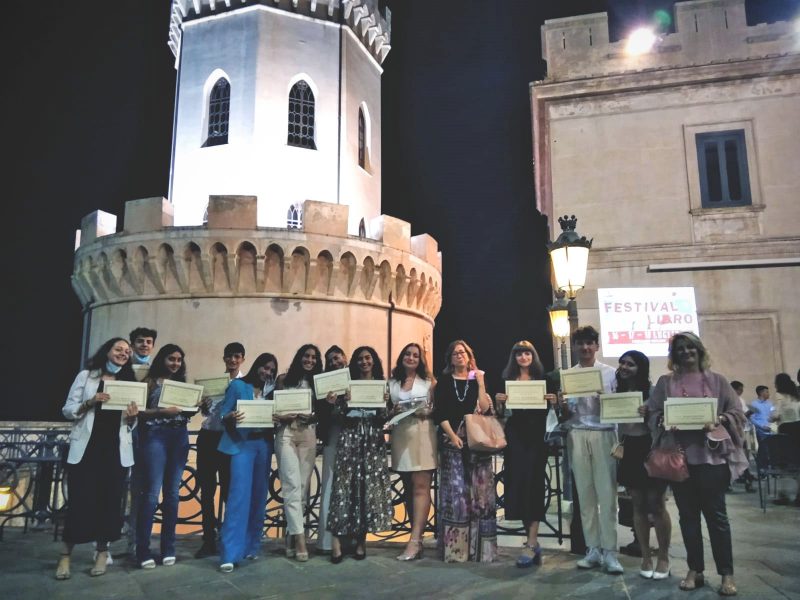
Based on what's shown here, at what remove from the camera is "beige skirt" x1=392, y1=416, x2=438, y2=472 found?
5191mm

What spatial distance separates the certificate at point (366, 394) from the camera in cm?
521

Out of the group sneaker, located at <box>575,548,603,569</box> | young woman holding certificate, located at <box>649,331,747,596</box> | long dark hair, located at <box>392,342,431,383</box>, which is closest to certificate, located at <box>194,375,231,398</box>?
long dark hair, located at <box>392,342,431,383</box>

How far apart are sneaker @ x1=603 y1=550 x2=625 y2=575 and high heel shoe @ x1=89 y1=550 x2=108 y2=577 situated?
3.96m

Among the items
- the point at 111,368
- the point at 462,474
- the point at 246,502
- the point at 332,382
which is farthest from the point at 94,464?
the point at 462,474

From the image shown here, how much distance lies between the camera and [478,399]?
5.18m

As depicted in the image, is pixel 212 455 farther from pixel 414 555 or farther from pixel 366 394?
pixel 414 555

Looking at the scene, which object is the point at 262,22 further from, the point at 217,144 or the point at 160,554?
the point at 160,554

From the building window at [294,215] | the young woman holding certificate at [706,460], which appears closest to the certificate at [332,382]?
the young woman holding certificate at [706,460]

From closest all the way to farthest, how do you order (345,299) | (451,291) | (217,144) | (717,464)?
(717,464) → (345,299) → (217,144) → (451,291)

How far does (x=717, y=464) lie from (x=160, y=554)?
4501mm

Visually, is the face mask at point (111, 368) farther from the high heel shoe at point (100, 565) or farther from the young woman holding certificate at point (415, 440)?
the young woman holding certificate at point (415, 440)

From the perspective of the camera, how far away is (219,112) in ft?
55.7

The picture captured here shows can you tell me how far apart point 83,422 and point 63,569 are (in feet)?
3.64

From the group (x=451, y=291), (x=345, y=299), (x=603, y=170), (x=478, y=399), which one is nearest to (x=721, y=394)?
(x=478, y=399)
